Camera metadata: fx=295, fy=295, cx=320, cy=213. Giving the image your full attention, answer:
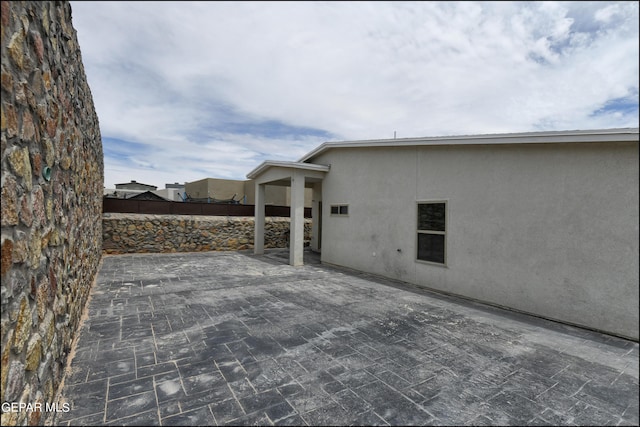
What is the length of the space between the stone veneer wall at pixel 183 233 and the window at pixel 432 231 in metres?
7.91

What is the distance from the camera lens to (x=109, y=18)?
8.80 feet

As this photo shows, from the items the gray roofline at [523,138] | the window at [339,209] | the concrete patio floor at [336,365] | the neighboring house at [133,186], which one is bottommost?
the concrete patio floor at [336,365]

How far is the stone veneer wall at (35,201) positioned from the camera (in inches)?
55.4

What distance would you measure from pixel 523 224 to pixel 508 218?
254 millimetres

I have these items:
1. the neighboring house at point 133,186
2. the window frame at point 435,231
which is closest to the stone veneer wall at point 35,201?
the window frame at point 435,231

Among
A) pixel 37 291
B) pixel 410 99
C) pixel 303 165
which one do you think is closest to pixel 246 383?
pixel 37 291

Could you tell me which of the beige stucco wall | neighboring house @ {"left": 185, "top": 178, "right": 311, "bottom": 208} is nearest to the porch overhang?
the beige stucco wall

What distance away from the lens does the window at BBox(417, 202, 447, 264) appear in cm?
580

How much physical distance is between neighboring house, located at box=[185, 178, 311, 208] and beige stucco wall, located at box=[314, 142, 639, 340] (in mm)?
12463

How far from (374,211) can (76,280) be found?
5816mm

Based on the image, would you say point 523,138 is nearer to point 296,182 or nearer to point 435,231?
point 435,231

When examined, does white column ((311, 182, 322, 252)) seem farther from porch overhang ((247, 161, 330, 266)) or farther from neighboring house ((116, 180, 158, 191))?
neighboring house ((116, 180, 158, 191))

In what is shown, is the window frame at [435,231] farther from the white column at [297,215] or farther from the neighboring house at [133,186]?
the neighboring house at [133,186]

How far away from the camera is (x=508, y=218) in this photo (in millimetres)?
4688
